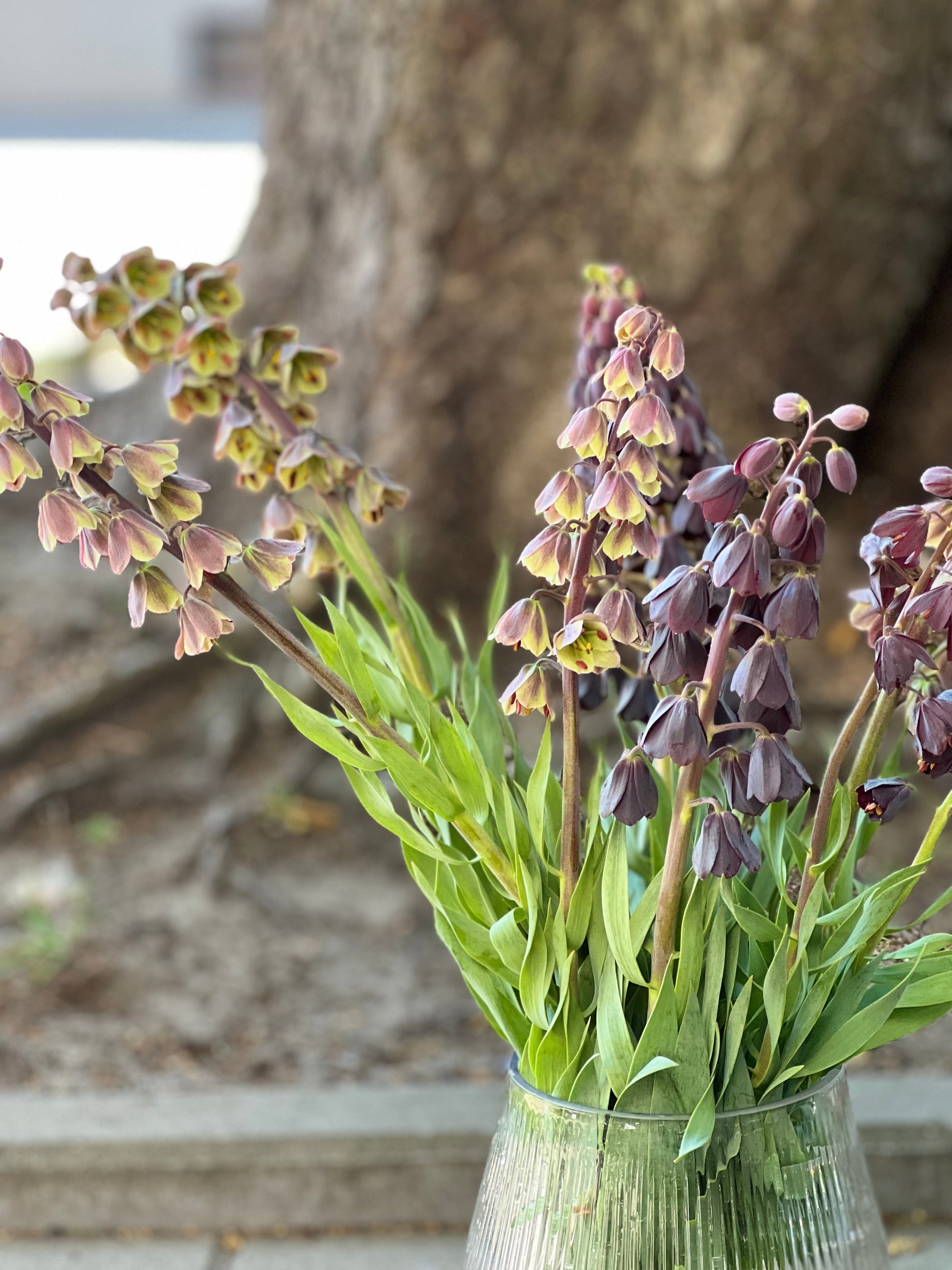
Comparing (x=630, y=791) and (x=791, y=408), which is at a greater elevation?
(x=791, y=408)

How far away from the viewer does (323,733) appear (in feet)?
1.89

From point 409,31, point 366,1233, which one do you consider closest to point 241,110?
point 409,31

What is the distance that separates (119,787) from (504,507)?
2.56 ft

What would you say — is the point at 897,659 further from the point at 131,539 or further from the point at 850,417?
the point at 131,539

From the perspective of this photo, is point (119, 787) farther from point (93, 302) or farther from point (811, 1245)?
point (811, 1245)

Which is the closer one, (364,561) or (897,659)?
(897,659)

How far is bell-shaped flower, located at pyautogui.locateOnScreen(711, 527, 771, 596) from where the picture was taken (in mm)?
459

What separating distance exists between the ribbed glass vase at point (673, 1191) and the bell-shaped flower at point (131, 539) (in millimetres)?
303

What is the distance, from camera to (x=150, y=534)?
486 mm

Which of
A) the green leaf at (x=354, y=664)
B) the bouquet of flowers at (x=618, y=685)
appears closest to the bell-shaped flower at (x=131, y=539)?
the bouquet of flowers at (x=618, y=685)

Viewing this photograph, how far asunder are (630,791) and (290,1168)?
0.81 m

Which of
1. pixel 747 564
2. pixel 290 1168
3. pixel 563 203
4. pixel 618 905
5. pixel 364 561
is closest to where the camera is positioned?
pixel 747 564

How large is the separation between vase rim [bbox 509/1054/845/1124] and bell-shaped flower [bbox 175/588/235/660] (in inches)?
10.2

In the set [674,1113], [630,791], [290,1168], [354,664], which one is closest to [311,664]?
[354,664]
